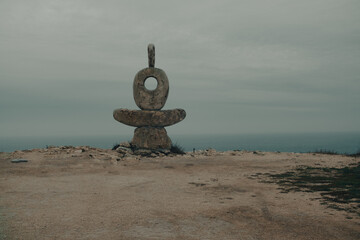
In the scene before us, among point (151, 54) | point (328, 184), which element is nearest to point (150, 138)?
point (151, 54)

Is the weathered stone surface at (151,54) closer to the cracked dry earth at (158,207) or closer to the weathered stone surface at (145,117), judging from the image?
the weathered stone surface at (145,117)

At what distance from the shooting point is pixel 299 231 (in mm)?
4305

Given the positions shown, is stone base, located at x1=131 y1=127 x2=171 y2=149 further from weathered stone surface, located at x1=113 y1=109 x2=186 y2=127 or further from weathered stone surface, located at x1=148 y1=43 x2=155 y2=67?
weathered stone surface, located at x1=148 y1=43 x2=155 y2=67

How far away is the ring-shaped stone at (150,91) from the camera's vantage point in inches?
573

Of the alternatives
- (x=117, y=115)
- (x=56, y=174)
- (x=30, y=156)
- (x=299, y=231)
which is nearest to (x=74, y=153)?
(x=30, y=156)

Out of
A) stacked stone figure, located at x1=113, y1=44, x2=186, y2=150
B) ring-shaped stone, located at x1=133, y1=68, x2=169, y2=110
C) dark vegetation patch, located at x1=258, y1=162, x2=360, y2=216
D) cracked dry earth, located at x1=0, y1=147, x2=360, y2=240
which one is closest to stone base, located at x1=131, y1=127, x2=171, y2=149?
stacked stone figure, located at x1=113, y1=44, x2=186, y2=150

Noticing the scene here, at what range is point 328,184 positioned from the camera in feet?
24.4

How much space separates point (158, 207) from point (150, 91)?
9603mm

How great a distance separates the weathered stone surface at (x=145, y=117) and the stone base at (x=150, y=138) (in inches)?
9.5

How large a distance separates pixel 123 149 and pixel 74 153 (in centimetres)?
216

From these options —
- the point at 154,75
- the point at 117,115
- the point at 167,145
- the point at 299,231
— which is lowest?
the point at 299,231

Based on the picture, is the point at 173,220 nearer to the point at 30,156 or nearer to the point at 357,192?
the point at 357,192

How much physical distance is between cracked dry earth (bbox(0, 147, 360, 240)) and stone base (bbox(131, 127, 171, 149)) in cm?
391

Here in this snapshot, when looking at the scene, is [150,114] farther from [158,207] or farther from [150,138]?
[158,207]
